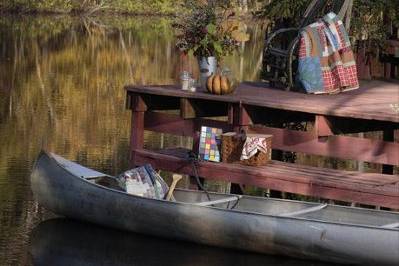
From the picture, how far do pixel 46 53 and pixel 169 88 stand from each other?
108ft

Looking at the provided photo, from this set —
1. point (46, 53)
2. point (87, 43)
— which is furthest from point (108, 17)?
point (46, 53)

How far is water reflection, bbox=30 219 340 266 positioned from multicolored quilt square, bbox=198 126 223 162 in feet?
4.27

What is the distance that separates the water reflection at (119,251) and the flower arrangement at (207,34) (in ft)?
9.83

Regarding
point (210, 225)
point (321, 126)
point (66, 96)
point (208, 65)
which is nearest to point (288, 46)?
point (208, 65)

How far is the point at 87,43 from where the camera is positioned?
55.2 m

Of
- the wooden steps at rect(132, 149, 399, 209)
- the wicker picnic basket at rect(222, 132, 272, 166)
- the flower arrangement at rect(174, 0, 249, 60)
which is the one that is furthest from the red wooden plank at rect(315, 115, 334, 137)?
the flower arrangement at rect(174, 0, 249, 60)

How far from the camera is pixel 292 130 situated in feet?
43.6

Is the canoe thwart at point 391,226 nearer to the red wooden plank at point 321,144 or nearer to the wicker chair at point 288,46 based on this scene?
the red wooden plank at point 321,144

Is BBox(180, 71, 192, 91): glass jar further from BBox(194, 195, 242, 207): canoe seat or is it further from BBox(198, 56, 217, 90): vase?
BBox(194, 195, 242, 207): canoe seat

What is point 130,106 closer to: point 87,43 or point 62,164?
point 62,164

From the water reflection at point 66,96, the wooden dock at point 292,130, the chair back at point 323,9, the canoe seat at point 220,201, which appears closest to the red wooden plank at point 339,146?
the wooden dock at point 292,130

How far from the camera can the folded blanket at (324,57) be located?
14297 mm

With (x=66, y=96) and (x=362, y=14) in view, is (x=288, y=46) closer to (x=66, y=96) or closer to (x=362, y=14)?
(x=362, y=14)

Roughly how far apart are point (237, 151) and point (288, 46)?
277 centimetres
